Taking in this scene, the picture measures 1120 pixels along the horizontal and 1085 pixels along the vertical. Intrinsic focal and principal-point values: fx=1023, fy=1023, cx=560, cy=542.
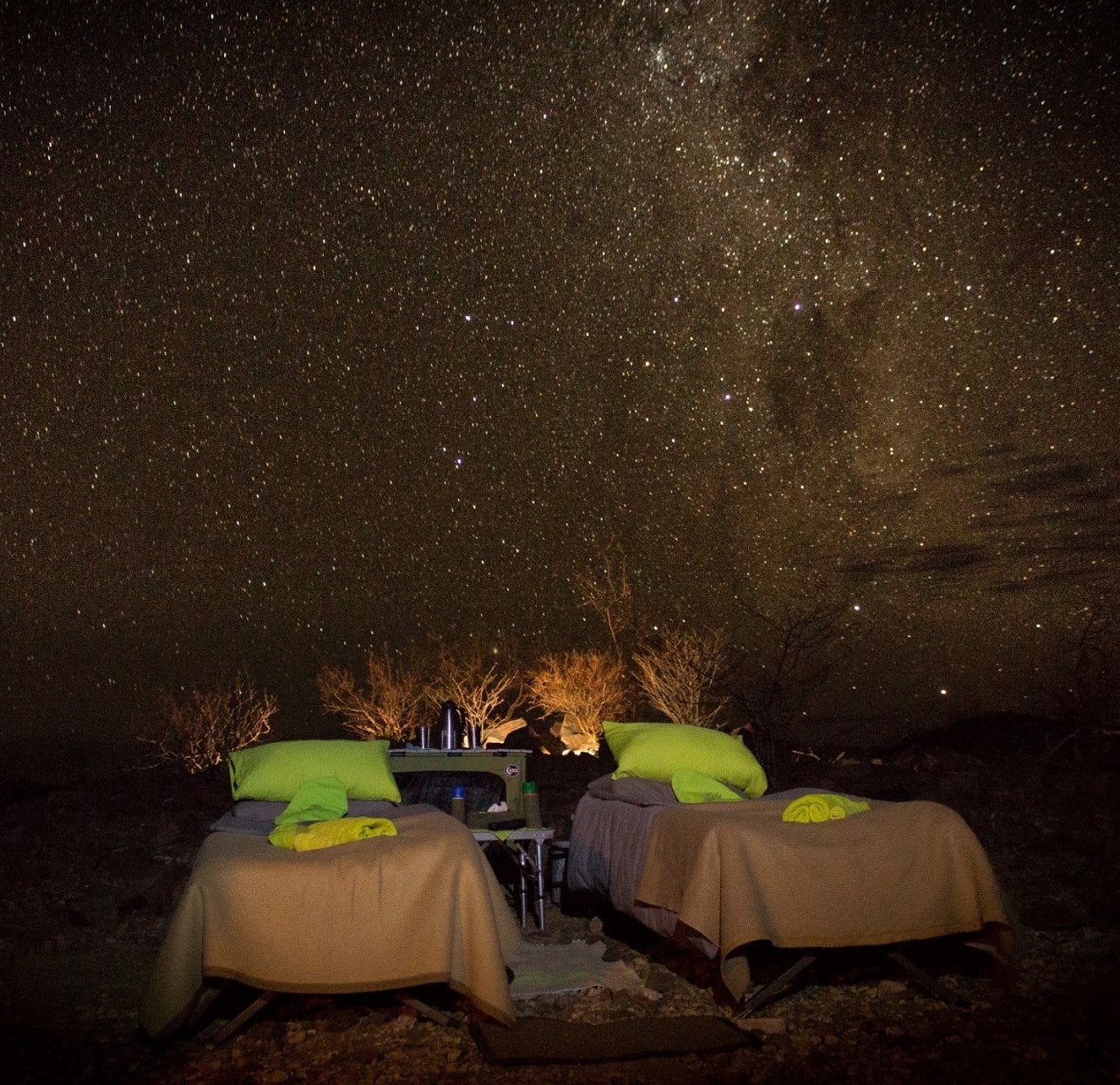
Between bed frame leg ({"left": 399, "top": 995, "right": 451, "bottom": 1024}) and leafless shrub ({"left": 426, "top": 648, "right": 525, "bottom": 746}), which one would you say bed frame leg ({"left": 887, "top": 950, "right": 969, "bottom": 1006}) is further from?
leafless shrub ({"left": 426, "top": 648, "right": 525, "bottom": 746})

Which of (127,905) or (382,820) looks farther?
(127,905)

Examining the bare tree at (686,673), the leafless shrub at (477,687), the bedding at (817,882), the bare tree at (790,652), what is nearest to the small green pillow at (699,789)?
the bedding at (817,882)

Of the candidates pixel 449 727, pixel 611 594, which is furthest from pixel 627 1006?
pixel 611 594

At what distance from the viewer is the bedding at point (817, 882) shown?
3340 mm

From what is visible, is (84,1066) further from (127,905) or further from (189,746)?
(189,746)

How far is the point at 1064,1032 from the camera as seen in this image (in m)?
3.13

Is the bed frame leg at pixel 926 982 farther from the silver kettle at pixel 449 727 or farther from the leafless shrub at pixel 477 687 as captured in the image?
the leafless shrub at pixel 477 687

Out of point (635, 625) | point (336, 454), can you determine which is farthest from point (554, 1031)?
point (635, 625)

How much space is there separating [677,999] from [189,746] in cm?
1965

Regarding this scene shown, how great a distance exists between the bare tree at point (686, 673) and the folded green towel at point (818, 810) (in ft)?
37.6

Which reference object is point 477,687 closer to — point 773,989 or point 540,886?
point 540,886

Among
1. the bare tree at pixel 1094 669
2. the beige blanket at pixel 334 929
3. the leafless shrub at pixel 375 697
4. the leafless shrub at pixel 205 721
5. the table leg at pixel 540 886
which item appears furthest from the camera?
the leafless shrub at pixel 205 721

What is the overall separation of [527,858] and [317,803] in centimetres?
126

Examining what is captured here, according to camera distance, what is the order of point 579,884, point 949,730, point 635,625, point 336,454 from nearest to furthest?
point 579,884, point 336,454, point 635,625, point 949,730
